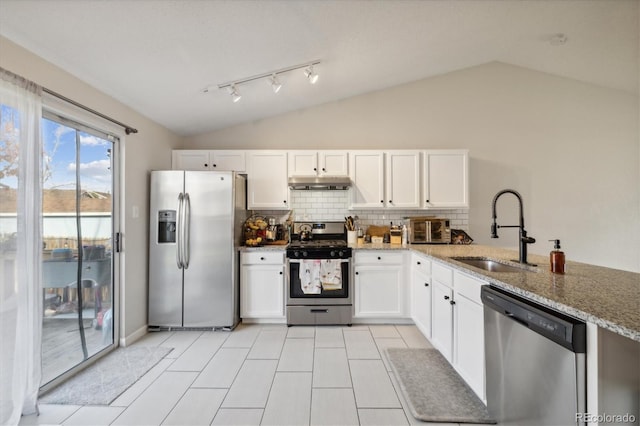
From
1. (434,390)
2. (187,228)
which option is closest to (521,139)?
(434,390)

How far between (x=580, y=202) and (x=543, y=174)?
59cm

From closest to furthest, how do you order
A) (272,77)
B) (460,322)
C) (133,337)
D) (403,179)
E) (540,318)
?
(540,318) < (460,322) < (272,77) < (133,337) < (403,179)

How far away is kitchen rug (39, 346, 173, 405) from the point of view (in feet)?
6.28

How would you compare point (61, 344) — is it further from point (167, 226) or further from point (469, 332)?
point (469, 332)

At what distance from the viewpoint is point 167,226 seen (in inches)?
119

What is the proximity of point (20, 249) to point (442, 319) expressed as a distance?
2.98 m

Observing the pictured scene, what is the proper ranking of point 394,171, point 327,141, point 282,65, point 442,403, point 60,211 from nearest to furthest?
point 442,403 < point 60,211 < point 282,65 < point 394,171 < point 327,141

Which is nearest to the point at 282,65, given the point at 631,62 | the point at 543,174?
the point at 543,174

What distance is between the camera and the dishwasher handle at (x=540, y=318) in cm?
101

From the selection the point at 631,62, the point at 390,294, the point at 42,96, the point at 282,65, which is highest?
the point at 631,62

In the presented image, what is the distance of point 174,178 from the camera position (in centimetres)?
302

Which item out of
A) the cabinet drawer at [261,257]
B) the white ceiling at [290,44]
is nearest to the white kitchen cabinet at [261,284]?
the cabinet drawer at [261,257]

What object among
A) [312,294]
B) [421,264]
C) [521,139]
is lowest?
[312,294]

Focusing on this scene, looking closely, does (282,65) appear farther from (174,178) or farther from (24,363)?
(24,363)
